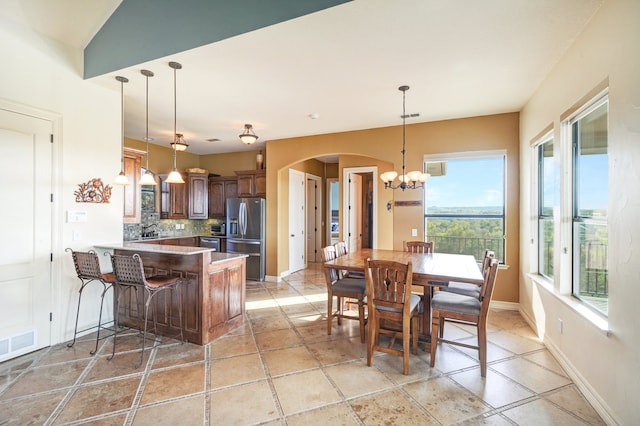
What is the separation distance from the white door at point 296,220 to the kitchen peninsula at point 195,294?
2.81 metres

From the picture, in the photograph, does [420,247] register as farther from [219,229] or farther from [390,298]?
[219,229]

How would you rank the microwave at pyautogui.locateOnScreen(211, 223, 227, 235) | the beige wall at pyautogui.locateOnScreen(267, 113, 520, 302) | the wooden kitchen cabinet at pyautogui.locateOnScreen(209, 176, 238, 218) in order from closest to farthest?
the beige wall at pyautogui.locateOnScreen(267, 113, 520, 302), the microwave at pyautogui.locateOnScreen(211, 223, 227, 235), the wooden kitchen cabinet at pyautogui.locateOnScreen(209, 176, 238, 218)

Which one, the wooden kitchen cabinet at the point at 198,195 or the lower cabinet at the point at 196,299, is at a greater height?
the wooden kitchen cabinet at the point at 198,195

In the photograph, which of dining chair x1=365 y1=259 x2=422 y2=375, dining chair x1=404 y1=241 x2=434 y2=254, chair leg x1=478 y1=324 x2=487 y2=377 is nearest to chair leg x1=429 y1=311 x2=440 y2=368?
dining chair x1=365 y1=259 x2=422 y2=375

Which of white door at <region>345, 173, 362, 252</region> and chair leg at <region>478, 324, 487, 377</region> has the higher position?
white door at <region>345, 173, 362, 252</region>

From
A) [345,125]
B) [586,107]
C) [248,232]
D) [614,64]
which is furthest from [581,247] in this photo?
[248,232]

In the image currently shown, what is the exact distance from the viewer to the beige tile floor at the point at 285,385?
6.62 feet

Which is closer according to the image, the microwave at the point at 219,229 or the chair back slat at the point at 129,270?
the chair back slat at the point at 129,270

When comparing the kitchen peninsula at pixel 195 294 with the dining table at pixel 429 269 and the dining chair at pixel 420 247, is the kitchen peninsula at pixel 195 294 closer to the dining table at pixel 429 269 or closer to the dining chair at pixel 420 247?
the dining table at pixel 429 269

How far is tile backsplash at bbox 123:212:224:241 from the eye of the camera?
5.71 m

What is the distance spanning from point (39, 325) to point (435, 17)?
458cm

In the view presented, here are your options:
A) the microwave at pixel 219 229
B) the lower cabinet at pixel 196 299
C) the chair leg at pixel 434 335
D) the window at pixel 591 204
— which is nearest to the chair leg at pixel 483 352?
the chair leg at pixel 434 335

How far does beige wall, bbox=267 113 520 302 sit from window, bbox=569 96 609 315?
1.56 meters

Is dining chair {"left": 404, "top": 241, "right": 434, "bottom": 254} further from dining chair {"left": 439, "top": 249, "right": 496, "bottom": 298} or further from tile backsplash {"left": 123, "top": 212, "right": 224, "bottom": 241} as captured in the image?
tile backsplash {"left": 123, "top": 212, "right": 224, "bottom": 241}
